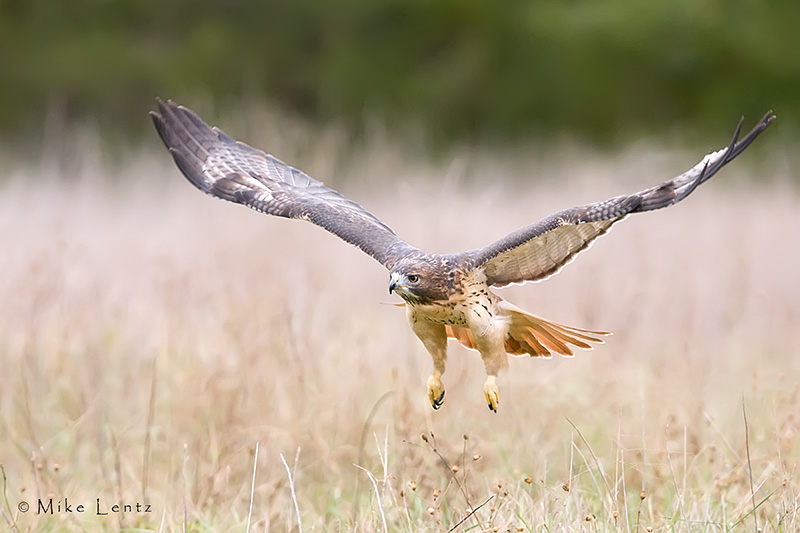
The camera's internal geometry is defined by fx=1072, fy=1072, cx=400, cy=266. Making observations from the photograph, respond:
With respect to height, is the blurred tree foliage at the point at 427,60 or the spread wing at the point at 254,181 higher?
the blurred tree foliage at the point at 427,60

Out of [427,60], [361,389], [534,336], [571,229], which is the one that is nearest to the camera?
[571,229]

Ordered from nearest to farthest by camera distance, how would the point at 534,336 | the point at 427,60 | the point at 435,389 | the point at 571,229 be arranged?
the point at 571,229
the point at 435,389
the point at 534,336
the point at 427,60

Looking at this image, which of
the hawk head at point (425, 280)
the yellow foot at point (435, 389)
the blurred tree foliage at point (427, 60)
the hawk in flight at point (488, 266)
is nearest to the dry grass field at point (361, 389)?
the yellow foot at point (435, 389)

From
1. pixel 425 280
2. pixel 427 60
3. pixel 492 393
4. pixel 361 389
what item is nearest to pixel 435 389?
pixel 492 393

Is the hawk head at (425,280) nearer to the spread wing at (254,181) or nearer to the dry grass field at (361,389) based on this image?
the spread wing at (254,181)

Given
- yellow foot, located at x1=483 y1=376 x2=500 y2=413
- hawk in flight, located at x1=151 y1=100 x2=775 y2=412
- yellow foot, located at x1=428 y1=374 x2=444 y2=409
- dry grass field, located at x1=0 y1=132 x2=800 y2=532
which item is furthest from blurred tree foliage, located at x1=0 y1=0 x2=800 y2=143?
yellow foot, located at x1=483 y1=376 x2=500 y2=413

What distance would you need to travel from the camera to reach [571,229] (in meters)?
4.01

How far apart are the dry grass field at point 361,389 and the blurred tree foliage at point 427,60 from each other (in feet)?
31.5

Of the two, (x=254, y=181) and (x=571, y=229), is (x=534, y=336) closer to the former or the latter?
(x=571, y=229)

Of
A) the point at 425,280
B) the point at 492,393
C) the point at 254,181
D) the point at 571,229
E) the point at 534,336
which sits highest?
the point at 254,181

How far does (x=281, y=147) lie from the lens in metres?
10.2

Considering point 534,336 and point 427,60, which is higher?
point 427,60

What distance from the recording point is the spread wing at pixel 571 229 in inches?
140

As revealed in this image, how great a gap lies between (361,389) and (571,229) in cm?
213
